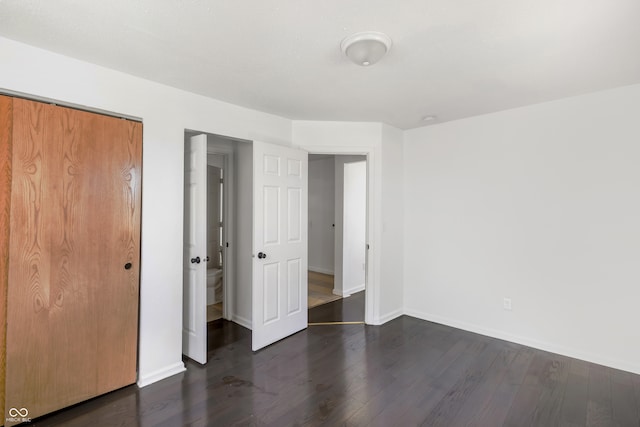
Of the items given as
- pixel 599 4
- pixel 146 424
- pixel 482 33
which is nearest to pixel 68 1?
pixel 482 33

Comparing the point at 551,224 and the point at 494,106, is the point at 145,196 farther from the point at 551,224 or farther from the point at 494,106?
the point at 551,224

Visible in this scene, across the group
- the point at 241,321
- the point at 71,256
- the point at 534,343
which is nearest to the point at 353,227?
the point at 241,321

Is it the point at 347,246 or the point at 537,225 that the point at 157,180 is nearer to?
the point at 347,246

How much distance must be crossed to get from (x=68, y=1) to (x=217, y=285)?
3515 mm

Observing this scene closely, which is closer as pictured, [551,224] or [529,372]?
[529,372]

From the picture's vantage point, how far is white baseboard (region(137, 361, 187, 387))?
7.95ft

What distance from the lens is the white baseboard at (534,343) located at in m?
2.67

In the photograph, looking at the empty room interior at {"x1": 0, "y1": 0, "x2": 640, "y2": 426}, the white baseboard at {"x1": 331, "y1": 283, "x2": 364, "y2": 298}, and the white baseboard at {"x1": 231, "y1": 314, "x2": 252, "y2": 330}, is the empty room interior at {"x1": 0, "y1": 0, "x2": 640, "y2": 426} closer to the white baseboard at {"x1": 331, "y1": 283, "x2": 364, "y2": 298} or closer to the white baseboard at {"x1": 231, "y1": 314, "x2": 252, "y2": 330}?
the white baseboard at {"x1": 231, "y1": 314, "x2": 252, "y2": 330}

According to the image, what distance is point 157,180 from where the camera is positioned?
2504 millimetres

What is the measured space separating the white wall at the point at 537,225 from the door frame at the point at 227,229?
221cm

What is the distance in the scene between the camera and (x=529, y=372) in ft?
8.63

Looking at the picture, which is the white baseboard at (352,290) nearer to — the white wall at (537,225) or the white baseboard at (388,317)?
the white baseboard at (388,317)

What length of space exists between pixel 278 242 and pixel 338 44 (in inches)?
77.0

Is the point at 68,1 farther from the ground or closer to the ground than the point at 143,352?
farther from the ground
